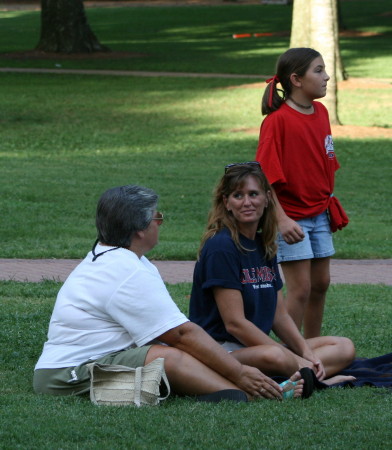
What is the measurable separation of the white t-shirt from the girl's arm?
88 cm

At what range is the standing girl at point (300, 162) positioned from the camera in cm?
596

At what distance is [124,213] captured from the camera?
501 cm

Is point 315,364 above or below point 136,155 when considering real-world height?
above

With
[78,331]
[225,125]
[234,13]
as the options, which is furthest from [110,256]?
[234,13]

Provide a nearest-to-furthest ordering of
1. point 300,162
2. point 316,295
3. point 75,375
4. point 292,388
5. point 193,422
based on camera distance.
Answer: point 193,422 → point 75,375 → point 292,388 → point 300,162 → point 316,295

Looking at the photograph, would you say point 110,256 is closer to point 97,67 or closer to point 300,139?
point 300,139

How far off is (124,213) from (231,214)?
730 mm

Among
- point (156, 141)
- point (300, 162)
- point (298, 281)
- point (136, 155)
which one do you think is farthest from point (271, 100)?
point (156, 141)

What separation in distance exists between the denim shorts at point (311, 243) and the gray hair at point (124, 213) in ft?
3.75

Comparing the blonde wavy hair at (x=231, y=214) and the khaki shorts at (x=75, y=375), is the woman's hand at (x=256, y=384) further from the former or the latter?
the blonde wavy hair at (x=231, y=214)

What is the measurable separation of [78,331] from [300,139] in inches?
70.8

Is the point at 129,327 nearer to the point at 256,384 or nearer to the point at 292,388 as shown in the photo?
the point at 256,384

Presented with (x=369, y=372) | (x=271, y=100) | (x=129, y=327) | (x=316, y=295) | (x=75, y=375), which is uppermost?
(x=271, y=100)

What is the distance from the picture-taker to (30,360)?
6148 millimetres
